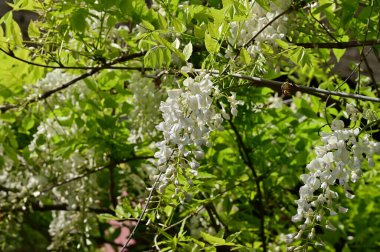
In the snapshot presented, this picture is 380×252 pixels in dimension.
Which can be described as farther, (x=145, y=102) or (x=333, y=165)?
(x=145, y=102)

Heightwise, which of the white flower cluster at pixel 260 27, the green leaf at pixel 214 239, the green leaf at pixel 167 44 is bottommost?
the green leaf at pixel 214 239

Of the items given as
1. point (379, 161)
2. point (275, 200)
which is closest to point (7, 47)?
point (275, 200)

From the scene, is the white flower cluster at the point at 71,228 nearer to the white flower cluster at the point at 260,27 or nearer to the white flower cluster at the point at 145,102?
the white flower cluster at the point at 145,102

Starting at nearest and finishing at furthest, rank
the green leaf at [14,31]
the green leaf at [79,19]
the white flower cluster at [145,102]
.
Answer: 1. the green leaf at [14,31]
2. the green leaf at [79,19]
3. the white flower cluster at [145,102]

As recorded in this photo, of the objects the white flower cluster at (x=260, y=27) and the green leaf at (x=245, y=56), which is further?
the white flower cluster at (x=260, y=27)

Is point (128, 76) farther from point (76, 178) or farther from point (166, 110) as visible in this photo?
point (166, 110)

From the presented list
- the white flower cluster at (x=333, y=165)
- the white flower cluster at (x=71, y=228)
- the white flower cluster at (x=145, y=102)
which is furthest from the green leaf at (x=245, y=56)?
the white flower cluster at (x=71, y=228)

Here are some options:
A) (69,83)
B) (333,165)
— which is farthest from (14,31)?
(333,165)

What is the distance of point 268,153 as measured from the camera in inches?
95.4

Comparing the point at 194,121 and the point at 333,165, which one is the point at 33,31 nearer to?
the point at 194,121

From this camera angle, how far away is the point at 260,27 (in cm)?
161

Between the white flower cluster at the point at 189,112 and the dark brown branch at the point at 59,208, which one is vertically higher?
the white flower cluster at the point at 189,112

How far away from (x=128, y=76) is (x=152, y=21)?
0.38m

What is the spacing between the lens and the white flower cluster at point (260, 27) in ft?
5.18
